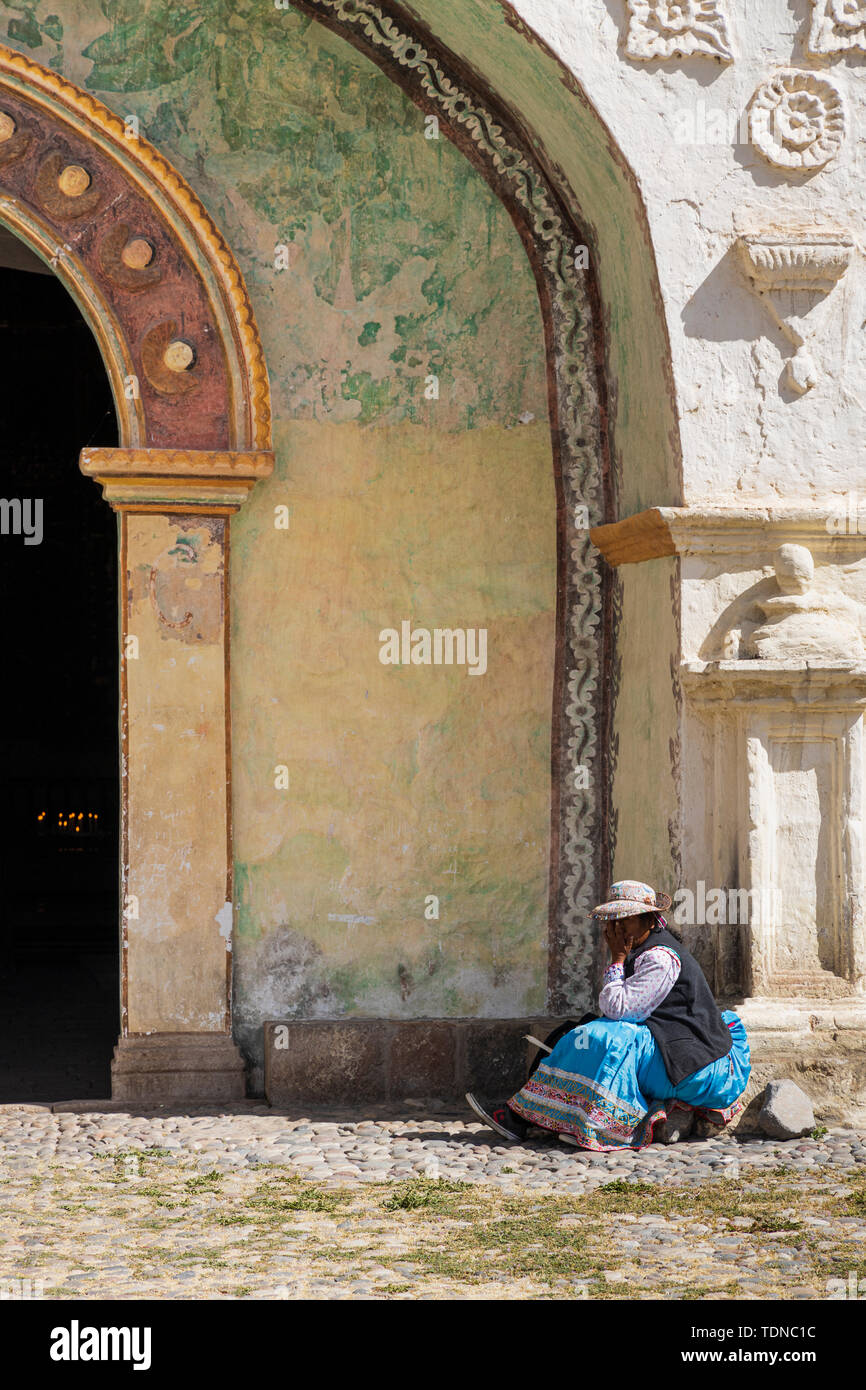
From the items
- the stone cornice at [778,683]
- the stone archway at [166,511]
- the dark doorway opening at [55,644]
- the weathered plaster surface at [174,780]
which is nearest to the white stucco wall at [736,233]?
the stone cornice at [778,683]

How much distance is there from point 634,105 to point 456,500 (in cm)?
159

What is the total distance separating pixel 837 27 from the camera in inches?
222

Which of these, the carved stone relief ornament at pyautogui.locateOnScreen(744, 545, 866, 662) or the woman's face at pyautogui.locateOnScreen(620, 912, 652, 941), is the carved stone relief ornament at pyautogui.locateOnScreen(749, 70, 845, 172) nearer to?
the carved stone relief ornament at pyautogui.locateOnScreen(744, 545, 866, 662)

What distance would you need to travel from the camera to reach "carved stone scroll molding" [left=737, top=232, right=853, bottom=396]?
5.56 m

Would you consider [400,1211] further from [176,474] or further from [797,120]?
[797,120]

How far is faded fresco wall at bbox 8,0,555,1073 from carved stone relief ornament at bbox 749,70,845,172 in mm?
1153

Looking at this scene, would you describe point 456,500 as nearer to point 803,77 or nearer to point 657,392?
point 657,392

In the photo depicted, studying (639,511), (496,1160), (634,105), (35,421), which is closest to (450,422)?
(639,511)

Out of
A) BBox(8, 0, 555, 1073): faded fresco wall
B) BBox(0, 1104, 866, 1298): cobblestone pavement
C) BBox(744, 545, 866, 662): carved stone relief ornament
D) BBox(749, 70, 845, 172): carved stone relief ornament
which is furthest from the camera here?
BBox(8, 0, 555, 1073): faded fresco wall

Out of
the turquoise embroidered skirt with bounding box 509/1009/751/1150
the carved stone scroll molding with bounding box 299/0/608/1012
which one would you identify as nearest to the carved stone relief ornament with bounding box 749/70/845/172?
the carved stone scroll molding with bounding box 299/0/608/1012

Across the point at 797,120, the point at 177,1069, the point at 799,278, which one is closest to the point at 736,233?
the point at 799,278

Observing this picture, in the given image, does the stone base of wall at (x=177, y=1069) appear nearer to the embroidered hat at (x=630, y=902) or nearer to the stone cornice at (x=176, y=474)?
the embroidered hat at (x=630, y=902)

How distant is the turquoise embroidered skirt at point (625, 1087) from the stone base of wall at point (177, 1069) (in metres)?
1.33

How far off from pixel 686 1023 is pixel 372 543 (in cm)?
218
